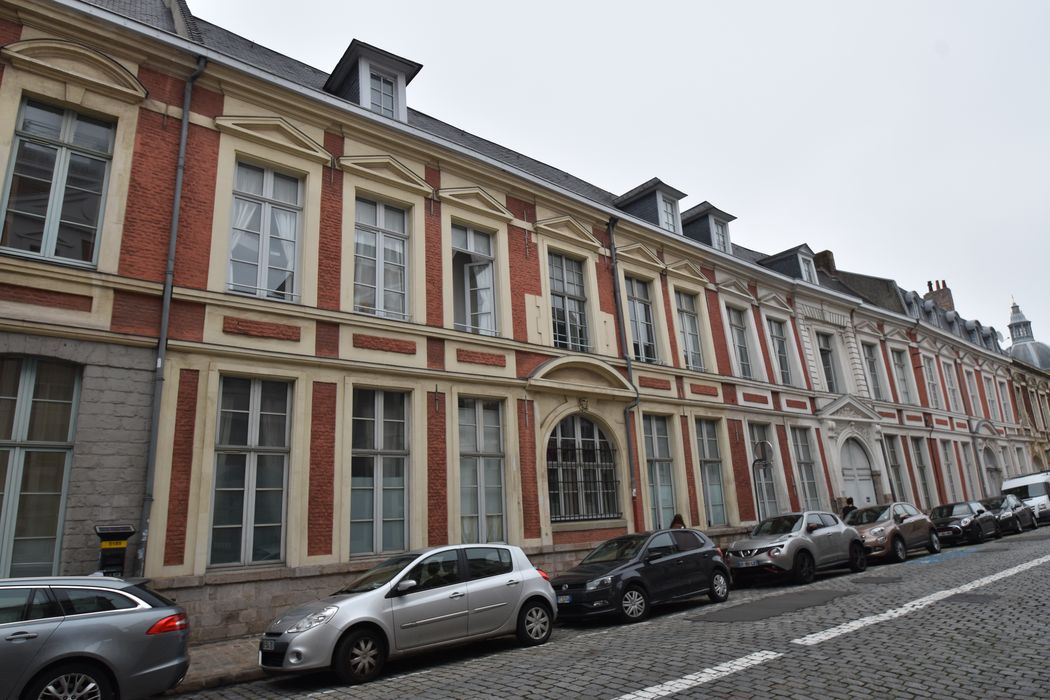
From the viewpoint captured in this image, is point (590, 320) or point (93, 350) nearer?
point (93, 350)

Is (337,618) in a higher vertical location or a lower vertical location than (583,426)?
lower

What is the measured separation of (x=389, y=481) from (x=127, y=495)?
13.1 feet

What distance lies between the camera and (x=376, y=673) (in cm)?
695

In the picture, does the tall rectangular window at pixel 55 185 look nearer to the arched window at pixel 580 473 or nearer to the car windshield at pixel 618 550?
the car windshield at pixel 618 550

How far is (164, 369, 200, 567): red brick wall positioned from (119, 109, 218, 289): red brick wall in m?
1.59

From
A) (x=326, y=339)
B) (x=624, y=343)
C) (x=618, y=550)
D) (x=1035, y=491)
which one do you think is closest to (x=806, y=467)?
(x=624, y=343)

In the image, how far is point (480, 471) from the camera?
41.4ft

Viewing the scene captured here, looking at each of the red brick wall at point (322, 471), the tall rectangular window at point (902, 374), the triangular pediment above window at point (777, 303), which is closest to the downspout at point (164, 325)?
the red brick wall at point (322, 471)

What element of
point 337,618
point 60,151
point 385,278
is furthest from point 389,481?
point 60,151

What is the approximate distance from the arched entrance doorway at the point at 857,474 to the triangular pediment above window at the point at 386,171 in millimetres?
16505

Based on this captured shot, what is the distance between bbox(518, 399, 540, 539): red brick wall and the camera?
42.4 ft

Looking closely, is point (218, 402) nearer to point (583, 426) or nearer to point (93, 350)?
point (93, 350)

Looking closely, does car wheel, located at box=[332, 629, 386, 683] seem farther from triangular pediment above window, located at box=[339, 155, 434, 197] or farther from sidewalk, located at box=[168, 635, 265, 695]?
triangular pediment above window, located at box=[339, 155, 434, 197]

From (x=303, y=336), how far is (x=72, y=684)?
609 cm
